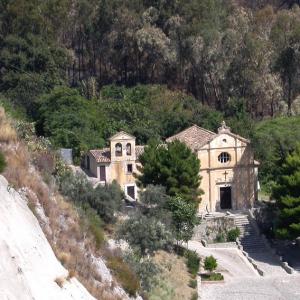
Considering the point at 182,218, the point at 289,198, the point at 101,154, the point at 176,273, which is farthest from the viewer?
the point at 101,154

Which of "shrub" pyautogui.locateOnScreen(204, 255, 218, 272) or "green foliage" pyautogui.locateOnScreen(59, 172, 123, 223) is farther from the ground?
"green foliage" pyautogui.locateOnScreen(59, 172, 123, 223)

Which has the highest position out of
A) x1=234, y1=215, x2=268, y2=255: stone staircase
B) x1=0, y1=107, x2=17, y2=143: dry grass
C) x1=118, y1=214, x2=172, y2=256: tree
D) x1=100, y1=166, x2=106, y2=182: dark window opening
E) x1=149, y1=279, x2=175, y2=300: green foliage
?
x1=0, y1=107, x2=17, y2=143: dry grass

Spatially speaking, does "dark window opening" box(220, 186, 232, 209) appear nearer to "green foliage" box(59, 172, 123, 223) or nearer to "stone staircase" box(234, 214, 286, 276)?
"stone staircase" box(234, 214, 286, 276)

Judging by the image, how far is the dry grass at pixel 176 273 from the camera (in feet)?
107

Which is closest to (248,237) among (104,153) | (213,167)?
(213,167)

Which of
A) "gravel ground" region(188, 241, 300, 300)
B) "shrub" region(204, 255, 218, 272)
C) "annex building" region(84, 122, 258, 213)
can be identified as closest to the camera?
"gravel ground" region(188, 241, 300, 300)

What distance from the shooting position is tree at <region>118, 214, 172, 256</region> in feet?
108

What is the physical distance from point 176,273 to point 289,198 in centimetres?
743

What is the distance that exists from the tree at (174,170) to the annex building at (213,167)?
231 centimetres

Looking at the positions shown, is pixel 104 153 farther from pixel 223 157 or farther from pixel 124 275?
pixel 124 275

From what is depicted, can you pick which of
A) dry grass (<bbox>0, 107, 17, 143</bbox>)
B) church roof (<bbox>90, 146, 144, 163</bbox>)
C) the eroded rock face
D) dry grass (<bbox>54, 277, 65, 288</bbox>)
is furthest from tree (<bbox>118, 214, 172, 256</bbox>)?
dry grass (<bbox>54, 277, 65, 288</bbox>)

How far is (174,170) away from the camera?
39281 millimetres

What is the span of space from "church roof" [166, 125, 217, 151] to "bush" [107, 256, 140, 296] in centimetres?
1845

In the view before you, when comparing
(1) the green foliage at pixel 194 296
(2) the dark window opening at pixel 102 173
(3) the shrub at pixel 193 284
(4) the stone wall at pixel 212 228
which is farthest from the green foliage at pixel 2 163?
(2) the dark window opening at pixel 102 173
